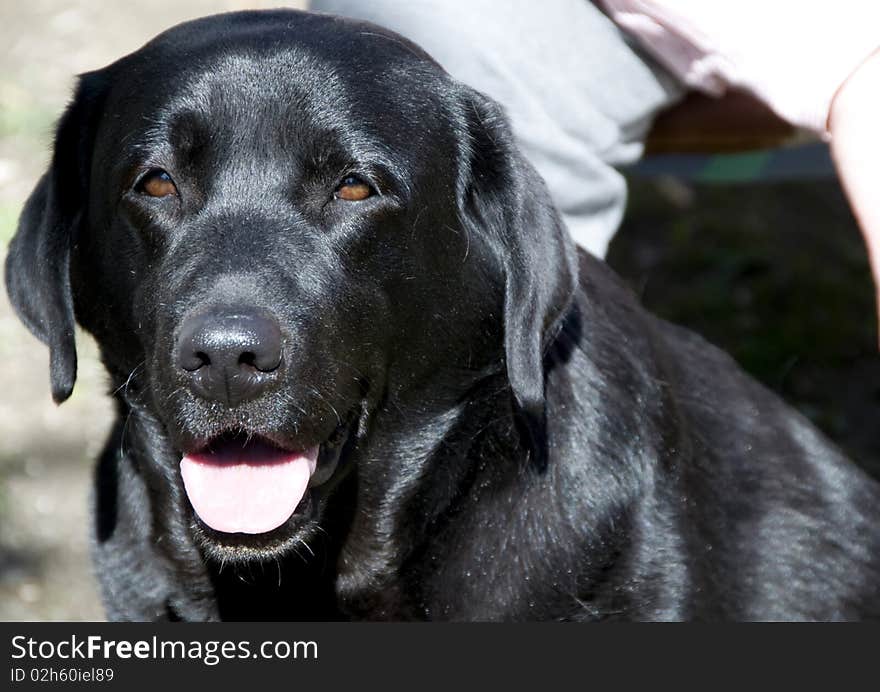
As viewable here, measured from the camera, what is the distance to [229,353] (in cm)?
269

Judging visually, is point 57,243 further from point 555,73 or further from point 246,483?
point 555,73

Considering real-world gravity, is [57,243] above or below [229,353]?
below

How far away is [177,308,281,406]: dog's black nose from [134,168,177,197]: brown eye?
0.40 meters

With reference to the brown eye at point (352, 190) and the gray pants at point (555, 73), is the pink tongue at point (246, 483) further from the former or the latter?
the gray pants at point (555, 73)

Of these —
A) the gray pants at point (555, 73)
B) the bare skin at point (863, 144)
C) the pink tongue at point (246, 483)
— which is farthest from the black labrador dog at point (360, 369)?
the bare skin at point (863, 144)

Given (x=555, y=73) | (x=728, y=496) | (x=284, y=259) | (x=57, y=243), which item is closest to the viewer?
(x=284, y=259)

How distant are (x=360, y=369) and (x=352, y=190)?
14.3 inches

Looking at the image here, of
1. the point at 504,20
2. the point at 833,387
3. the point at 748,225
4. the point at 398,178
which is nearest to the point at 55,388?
the point at 398,178

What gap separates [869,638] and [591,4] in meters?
1.72

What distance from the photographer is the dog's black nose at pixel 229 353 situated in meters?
2.67

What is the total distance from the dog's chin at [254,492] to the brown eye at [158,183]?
0.51 meters

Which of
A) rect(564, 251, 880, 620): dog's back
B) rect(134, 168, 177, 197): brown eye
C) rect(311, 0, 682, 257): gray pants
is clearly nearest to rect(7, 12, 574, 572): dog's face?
rect(134, 168, 177, 197): brown eye

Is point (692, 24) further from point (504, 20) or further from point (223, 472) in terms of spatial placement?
point (223, 472)

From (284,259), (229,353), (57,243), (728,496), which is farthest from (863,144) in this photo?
(57,243)
